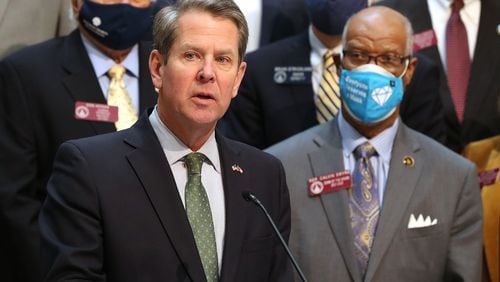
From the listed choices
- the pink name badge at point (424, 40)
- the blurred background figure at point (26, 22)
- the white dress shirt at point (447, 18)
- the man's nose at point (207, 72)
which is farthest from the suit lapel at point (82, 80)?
the white dress shirt at point (447, 18)

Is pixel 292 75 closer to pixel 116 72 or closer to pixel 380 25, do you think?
pixel 380 25

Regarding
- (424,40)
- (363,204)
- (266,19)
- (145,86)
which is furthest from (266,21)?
(363,204)

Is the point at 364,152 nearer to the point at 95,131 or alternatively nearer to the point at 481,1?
the point at 95,131

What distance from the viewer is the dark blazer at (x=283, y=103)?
15.5 feet

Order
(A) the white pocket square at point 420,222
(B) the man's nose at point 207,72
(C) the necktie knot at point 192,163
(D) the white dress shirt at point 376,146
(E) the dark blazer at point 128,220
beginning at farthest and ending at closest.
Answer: (D) the white dress shirt at point 376,146 → (A) the white pocket square at point 420,222 → (C) the necktie knot at point 192,163 → (B) the man's nose at point 207,72 → (E) the dark blazer at point 128,220

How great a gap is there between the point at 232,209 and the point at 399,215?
1.22 meters

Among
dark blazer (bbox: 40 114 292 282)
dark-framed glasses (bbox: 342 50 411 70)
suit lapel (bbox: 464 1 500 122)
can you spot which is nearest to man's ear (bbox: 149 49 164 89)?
dark blazer (bbox: 40 114 292 282)

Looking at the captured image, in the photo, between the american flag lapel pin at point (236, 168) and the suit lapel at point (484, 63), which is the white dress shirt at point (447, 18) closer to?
the suit lapel at point (484, 63)

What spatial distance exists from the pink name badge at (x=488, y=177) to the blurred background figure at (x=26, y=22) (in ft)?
6.52

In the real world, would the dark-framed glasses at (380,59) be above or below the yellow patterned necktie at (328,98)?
above

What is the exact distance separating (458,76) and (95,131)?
1906mm

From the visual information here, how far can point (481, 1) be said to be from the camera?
17.2 feet

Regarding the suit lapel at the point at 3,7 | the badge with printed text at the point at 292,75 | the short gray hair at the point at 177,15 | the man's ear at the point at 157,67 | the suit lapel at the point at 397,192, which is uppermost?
the short gray hair at the point at 177,15

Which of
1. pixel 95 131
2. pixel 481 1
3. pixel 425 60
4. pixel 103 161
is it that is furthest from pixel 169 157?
pixel 481 1
